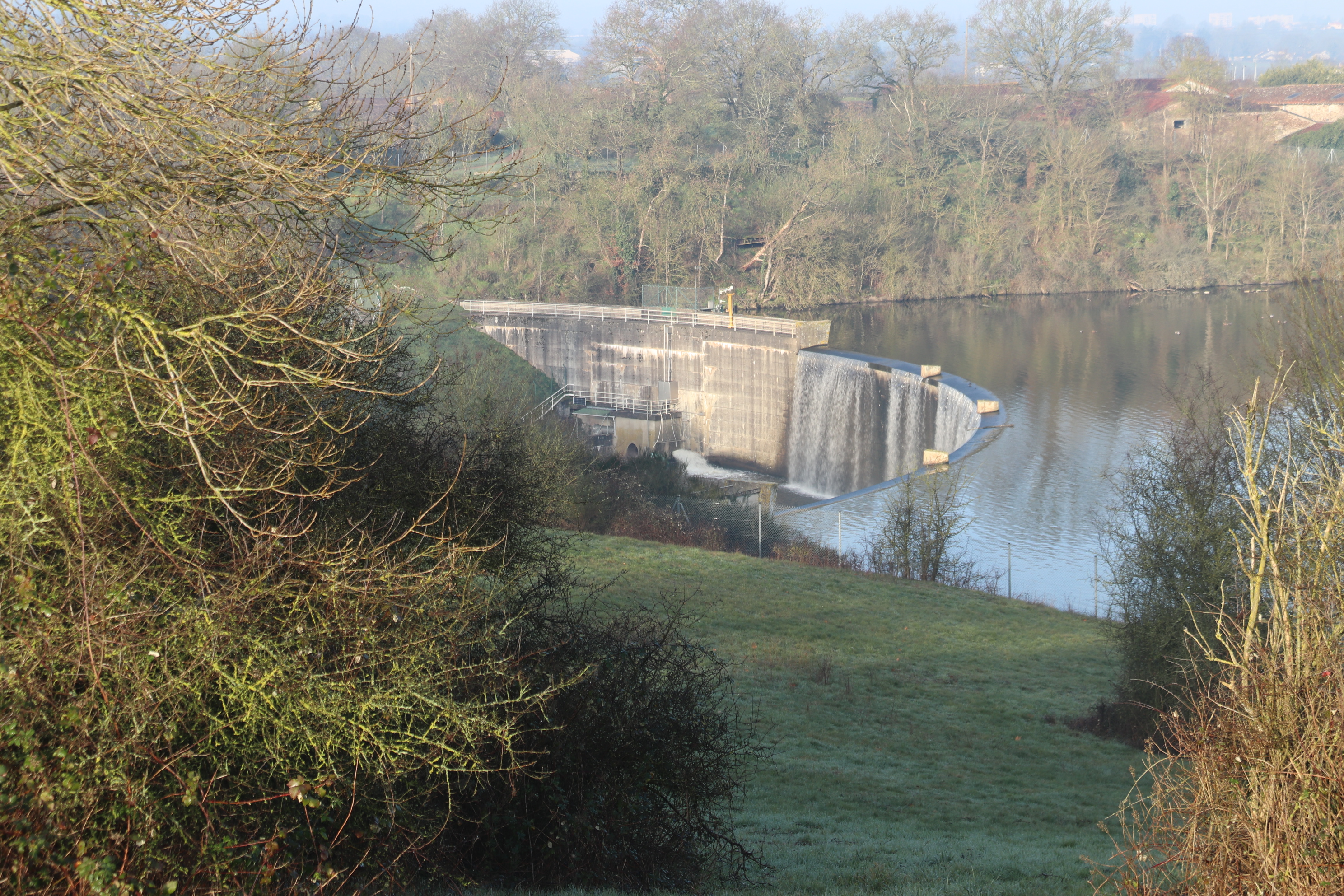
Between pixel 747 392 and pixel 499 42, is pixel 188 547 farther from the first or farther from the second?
pixel 499 42

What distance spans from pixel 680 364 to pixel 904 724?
30708 mm

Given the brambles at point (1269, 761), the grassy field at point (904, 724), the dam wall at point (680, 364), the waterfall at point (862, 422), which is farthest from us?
the dam wall at point (680, 364)

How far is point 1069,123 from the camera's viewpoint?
65.6 m

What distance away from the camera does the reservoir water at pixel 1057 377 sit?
25.3m

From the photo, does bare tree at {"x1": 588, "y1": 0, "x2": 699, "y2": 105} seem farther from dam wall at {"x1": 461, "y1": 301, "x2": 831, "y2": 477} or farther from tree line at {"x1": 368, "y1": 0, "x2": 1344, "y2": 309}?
dam wall at {"x1": 461, "y1": 301, "x2": 831, "y2": 477}

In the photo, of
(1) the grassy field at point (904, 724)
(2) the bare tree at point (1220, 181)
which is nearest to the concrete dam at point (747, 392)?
(1) the grassy field at point (904, 724)

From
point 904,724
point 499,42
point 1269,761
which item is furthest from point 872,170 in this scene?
point 1269,761

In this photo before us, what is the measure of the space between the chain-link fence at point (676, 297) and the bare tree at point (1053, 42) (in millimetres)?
31992

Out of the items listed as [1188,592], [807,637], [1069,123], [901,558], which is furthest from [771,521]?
[1069,123]

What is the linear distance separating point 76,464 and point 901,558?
19081mm

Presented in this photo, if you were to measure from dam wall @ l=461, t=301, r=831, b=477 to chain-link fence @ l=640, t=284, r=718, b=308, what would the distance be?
4.21 metres

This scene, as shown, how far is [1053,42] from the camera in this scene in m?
69.7

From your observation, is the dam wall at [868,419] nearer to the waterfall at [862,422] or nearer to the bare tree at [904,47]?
the waterfall at [862,422]

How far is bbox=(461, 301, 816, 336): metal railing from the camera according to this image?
3988 centimetres
